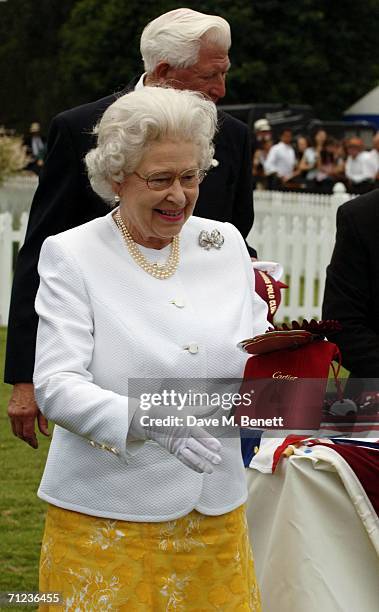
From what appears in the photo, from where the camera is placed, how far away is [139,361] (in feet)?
10.1

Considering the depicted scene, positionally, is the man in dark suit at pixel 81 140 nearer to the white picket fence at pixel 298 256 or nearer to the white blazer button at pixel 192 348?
the white blazer button at pixel 192 348

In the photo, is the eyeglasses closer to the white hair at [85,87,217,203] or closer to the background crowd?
the white hair at [85,87,217,203]

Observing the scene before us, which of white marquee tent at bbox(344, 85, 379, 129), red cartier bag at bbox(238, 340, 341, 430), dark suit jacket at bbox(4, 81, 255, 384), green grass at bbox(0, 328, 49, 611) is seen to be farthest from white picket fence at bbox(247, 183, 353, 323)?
white marquee tent at bbox(344, 85, 379, 129)

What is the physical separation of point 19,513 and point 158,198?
148 inches

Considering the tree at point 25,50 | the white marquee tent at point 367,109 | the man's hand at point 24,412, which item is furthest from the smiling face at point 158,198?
the tree at point 25,50

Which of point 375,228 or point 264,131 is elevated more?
point 375,228

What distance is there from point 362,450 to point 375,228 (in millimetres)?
880

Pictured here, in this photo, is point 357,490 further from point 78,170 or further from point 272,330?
point 78,170

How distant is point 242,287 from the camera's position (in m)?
3.31

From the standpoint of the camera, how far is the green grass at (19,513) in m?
5.64

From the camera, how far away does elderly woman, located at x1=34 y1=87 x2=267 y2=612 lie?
3.07 metres

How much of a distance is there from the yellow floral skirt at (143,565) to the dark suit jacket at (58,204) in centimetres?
89

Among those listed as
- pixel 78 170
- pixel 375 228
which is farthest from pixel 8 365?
pixel 375 228

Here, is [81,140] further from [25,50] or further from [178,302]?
[25,50]
